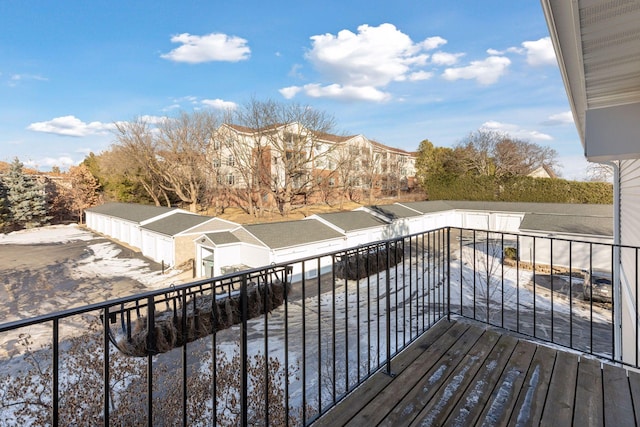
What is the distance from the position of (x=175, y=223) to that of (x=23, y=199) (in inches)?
709

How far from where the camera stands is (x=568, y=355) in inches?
93.0

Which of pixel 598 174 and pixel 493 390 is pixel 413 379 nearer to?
pixel 493 390

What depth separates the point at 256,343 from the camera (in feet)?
25.8

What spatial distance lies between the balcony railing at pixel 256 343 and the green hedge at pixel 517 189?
12746mm

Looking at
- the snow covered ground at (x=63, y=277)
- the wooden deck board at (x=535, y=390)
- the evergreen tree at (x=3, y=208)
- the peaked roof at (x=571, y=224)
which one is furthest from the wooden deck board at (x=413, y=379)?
the evergreen tree at (x=3, y=208)

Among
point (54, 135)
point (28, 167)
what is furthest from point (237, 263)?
point (54, 135)

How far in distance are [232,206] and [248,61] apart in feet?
43.5

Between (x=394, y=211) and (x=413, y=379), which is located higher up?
(x=394, y=211)

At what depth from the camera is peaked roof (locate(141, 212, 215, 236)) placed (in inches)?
583

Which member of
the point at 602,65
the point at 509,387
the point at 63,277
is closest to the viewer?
the point at 602,65

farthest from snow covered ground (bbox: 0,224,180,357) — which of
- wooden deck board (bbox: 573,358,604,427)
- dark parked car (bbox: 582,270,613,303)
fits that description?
dark parked car (bbox: 582,270,613,303)

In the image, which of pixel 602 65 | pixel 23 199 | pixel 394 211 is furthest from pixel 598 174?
pixel 23 199

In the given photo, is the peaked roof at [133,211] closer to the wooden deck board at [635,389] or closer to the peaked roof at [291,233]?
the peaked roof at [291,233]

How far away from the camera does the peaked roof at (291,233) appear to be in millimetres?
12320
